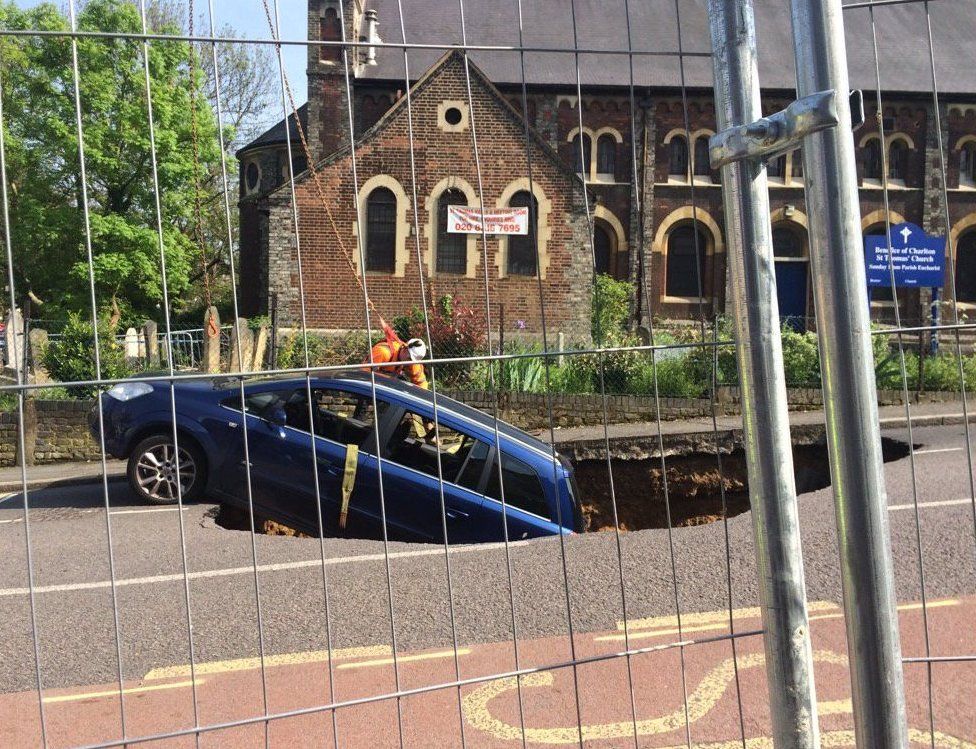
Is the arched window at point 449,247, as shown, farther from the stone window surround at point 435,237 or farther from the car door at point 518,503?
the car door at point 518,503

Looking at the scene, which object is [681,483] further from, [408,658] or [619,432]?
[408,658]

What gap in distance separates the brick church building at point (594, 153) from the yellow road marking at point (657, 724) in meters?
16.4

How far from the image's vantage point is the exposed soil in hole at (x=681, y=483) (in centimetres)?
1146

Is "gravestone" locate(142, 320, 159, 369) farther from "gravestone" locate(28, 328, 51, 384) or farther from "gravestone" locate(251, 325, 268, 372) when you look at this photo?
"gravestone" locate(251, 325, 268, 372)

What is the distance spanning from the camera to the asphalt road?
5133mm

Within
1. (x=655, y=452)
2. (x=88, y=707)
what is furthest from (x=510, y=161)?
(x=88, y=707)

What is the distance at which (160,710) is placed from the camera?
4.23m

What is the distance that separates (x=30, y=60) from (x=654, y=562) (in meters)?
30.0

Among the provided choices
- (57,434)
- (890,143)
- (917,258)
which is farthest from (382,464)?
(890,143)

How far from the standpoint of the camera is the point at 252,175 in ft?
103

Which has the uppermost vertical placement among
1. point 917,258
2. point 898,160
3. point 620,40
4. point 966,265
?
point 620,40

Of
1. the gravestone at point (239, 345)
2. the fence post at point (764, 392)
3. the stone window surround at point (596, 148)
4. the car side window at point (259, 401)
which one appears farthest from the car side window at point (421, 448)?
the stone window surround at point (596, 148)

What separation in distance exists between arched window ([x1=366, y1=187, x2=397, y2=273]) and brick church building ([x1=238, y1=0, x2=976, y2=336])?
43 millimetres

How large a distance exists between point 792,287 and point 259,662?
999 inches
